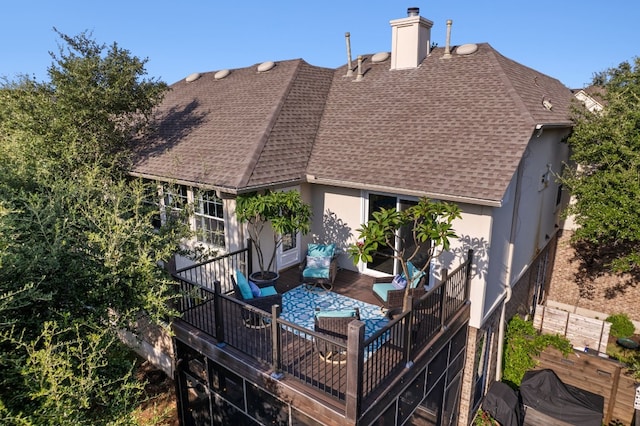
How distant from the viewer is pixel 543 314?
1370 cm

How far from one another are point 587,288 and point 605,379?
6.04m

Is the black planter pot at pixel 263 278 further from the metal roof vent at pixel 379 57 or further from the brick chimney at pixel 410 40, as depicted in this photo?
the metal roof vent at pixel 379 57

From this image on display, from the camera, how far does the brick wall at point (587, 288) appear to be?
1533 centimetres

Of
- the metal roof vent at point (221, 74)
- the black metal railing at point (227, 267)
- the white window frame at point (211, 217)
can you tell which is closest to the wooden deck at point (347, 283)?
the black metal railing at point (227, 267)

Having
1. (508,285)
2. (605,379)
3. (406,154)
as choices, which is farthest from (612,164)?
(406,154)

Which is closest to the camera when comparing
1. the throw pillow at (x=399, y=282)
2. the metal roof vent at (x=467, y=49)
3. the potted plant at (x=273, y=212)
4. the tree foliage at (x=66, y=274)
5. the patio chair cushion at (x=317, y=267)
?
the tree foliage at (x=66, y=274)

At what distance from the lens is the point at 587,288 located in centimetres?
1623

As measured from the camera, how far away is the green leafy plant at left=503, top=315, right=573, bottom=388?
38.1 feet

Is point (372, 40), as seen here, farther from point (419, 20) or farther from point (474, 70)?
point (474, 70)

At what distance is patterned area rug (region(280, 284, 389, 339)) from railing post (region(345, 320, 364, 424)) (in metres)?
2.59

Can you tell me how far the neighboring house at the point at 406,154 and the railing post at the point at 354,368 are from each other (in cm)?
423

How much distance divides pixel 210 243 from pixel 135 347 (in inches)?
158

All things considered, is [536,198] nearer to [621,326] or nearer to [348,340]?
[621,326]

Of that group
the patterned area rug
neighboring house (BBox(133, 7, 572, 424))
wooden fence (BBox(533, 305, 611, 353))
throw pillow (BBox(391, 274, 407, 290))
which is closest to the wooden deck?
the patterned area rug
